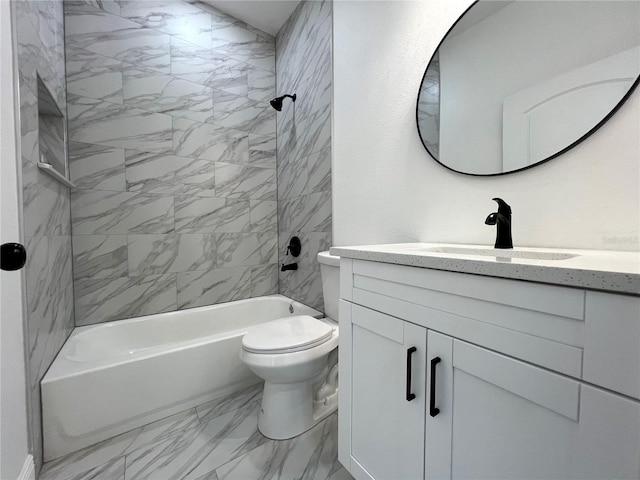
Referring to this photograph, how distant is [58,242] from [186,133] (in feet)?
3.58

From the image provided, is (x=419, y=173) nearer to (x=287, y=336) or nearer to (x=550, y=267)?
(x=550, y=267)

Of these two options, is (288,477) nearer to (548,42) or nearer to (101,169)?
(548,42)

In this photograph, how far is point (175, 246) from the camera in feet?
6.84

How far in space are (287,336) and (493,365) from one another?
3.25ft

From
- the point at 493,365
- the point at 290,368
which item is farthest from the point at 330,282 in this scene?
the point at 493,365

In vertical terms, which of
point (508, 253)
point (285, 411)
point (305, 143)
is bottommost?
point (285, 411)

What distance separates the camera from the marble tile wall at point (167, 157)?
5.87 ft

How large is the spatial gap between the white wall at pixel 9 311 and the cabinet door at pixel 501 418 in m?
1.21

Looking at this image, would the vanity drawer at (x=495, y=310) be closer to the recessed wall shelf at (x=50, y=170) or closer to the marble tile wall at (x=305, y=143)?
the marble tile wall at (x=305, y=143)

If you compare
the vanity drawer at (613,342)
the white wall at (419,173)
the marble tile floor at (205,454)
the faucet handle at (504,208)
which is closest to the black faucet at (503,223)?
the faucet handle at (504,208)

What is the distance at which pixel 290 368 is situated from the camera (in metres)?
1.26

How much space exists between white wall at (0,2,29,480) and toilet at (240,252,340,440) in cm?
75

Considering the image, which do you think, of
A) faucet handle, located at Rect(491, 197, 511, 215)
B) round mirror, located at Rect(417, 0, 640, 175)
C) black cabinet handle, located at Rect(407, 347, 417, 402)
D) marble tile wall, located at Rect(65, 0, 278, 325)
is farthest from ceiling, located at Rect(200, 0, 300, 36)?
black cabinet handle, located at Rect(407, 347, 417, 402)

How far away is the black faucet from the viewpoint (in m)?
0.89
